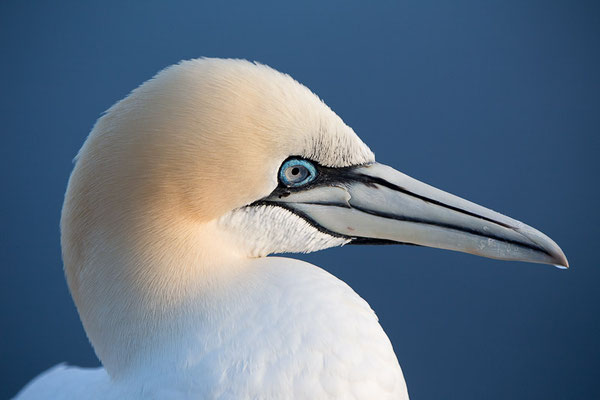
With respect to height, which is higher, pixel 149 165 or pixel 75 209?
pixel 149 165

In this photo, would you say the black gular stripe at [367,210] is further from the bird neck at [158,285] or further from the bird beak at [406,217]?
the bird neck at [158,285]

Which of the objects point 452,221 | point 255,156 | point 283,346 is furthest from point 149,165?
point 452,221

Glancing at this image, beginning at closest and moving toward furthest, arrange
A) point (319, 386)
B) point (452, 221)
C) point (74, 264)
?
point (319, 386) → point (74, 264) → point (452, 221)

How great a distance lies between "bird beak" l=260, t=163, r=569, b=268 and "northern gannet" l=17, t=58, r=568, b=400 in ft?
0.21

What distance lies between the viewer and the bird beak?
1.33 meters

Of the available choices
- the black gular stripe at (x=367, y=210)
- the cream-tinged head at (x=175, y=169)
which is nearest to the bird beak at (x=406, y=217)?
the black gular stripe at (x=367, y=210)

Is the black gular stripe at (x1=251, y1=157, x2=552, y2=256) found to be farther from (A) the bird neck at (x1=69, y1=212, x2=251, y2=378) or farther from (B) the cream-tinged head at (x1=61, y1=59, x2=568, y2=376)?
(A) the bird neck at (x1=69, y1=212, x2=251, y2=378)

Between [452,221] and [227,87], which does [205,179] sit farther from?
[452,221]

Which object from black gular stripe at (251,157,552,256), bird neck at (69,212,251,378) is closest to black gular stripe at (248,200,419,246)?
black gular stripe at (251,157,552,256)

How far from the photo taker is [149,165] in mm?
1160

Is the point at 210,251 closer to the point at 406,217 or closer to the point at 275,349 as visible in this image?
the point at 275,349

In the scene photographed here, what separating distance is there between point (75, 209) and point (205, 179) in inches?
10.7

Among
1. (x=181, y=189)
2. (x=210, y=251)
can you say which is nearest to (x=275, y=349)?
(x=210, y=251)

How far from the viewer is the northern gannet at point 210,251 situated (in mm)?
1156
